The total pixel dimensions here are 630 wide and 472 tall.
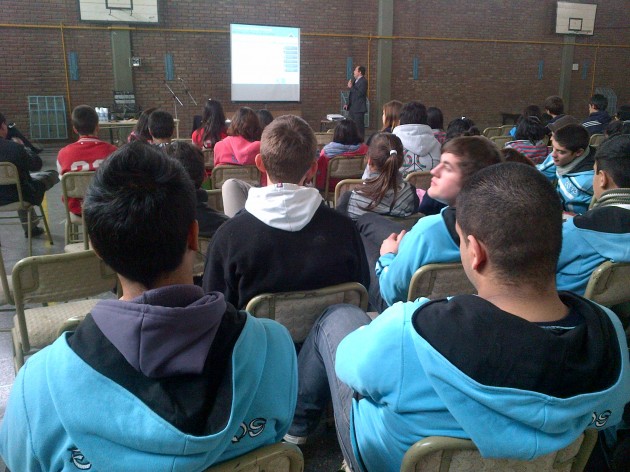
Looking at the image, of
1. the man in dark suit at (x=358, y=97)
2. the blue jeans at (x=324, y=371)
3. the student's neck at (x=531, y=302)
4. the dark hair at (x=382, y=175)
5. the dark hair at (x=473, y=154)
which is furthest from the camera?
the man in dark suit at (x=358, y=97)

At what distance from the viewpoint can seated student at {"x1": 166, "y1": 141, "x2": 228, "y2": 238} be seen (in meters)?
2.41

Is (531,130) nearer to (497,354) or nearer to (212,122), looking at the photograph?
(212,122)

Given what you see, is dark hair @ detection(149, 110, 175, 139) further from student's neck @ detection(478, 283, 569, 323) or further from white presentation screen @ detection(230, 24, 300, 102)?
white presentation screen @ detection(230, 24, 300, 102)

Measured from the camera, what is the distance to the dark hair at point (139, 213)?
3.08 ft

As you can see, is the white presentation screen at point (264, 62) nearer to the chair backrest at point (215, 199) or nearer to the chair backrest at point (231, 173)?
the chair backrest at point (231, 173)

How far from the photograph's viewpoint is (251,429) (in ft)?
3.24

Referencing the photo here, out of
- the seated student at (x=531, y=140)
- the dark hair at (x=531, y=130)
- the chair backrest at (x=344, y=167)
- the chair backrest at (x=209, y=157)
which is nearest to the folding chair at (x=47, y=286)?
the chair backrest at (x=344, y=167)

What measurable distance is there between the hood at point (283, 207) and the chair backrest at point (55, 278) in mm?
584

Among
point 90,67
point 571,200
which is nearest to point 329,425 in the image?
point 571,200

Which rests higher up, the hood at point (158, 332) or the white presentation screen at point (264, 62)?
the white presentation screen at point (264, 62)

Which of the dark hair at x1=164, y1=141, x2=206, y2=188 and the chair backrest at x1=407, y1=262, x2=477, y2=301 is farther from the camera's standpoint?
the dark hair at x1=164, y1=141, x2=206, y2=188

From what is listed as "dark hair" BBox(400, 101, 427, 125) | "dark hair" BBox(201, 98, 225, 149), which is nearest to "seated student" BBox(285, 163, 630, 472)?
"dark hair" BBox(400, 101, 427, 125)

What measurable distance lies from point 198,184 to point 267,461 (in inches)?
77.6

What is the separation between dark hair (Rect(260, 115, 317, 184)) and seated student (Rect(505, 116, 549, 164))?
10.6 ft
